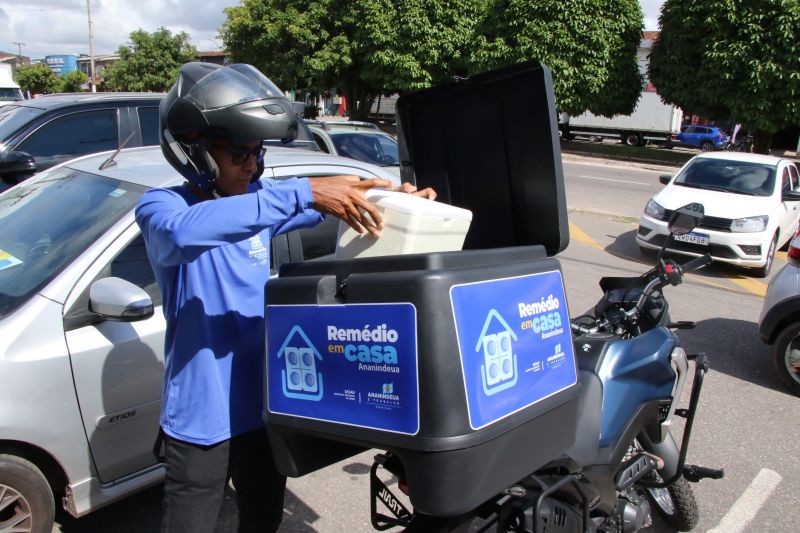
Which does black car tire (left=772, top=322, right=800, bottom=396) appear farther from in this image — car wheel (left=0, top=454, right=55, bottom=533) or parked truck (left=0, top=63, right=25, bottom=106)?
parked truck (left=0, top=63, right=25, bottom=106)

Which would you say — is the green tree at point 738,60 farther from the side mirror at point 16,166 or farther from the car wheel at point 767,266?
the side mirror at point 16,166

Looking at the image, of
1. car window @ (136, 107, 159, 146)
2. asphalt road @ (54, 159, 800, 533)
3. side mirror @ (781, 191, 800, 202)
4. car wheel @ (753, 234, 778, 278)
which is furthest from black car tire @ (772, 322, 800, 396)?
car window @ (136, 107, 159, 146)

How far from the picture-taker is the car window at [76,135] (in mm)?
6172

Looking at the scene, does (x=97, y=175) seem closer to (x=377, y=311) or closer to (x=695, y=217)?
(x=377, y=311)

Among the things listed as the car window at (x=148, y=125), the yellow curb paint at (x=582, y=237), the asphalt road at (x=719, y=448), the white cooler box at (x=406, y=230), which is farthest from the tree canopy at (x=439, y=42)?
the white cooler box at (x=406, y=230)

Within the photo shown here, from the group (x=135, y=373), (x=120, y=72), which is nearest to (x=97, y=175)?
(x=135, y=373)

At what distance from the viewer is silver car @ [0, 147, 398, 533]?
2334mm

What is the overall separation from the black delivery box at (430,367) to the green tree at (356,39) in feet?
80.5

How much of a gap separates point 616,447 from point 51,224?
2.63 metres

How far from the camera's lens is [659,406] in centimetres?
245

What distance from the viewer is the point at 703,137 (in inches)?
1378

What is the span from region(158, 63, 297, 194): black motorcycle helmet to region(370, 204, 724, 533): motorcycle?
94cm

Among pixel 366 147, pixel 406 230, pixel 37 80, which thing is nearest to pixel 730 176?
pixel 366 147

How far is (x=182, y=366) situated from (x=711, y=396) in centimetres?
418
